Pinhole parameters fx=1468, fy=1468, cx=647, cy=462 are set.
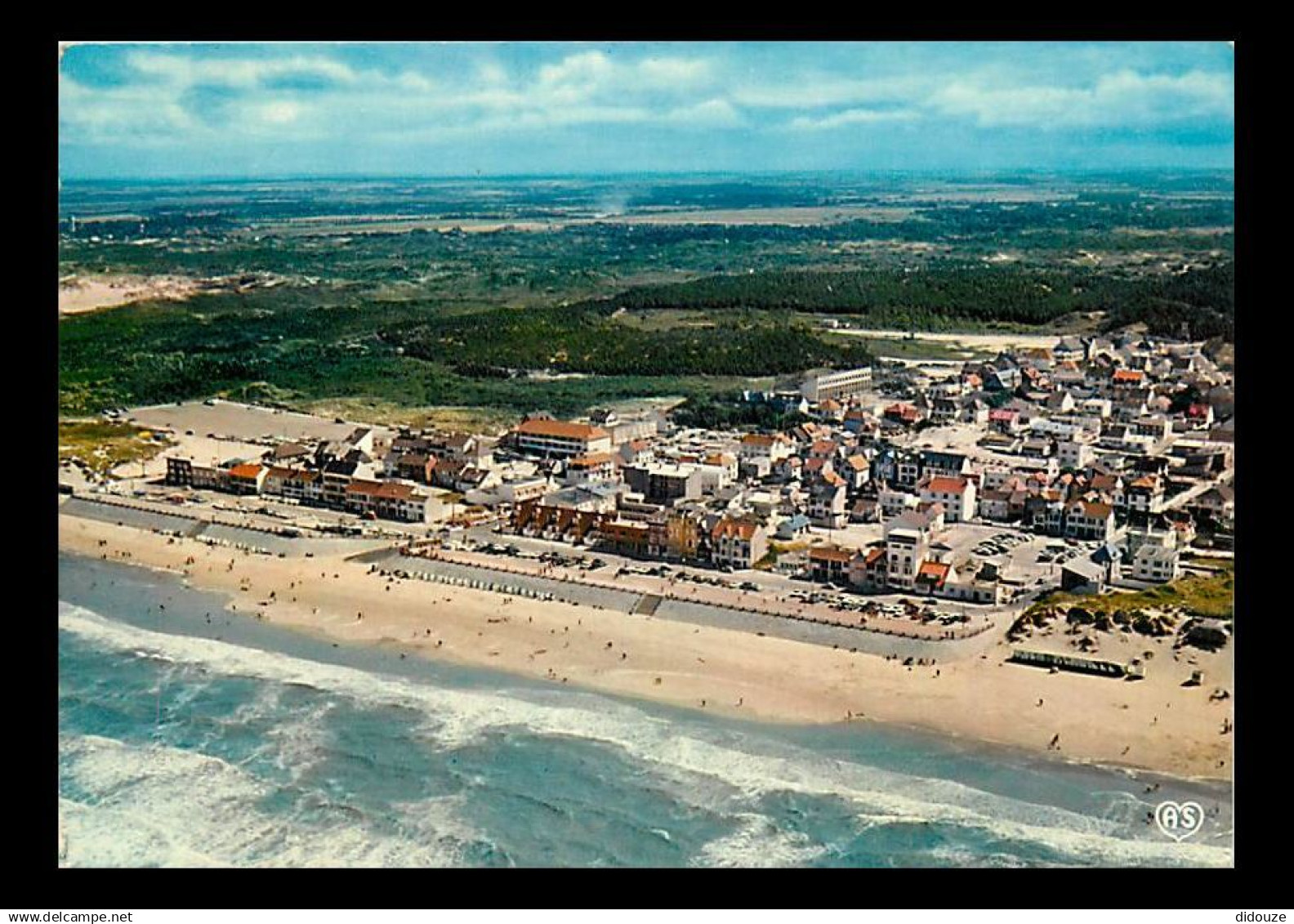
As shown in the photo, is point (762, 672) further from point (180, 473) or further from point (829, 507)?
point (180, 473)

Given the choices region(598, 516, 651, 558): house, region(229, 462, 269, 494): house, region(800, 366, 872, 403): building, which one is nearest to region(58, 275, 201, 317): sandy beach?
region(229, 462, 269, 494): house

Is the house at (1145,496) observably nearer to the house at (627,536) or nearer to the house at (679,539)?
the house at (679,539)

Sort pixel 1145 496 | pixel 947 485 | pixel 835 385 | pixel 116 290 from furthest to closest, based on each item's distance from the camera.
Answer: pixel 116 290
pixel 835 385
pixel 947 485
pixel 1145 496

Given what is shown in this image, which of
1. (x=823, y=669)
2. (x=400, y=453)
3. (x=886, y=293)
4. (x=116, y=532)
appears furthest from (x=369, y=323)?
(x=823, y=669)

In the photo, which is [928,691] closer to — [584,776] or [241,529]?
[584,776]

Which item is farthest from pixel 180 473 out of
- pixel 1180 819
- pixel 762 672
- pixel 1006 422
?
pixel 1180 819

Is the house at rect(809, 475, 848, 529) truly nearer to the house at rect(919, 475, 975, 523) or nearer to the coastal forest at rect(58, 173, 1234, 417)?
the house at rect(919, 475, 975, 523)
